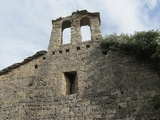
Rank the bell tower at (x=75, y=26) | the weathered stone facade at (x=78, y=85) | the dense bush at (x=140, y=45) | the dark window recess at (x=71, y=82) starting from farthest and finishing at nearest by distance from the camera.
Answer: the bell tower at (x=75, y=26)
the dark window recess at (x=71, y=82)
the dense bush at (x=140, y=45)
the weathered stone facade at (x=78, y=85)

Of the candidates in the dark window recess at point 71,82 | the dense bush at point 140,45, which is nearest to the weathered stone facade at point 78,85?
the dark window recess at point 71,82

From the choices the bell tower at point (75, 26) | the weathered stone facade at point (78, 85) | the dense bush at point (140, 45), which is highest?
the bell tower at point (75, 26)

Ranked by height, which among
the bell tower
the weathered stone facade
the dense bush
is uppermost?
the bell tower

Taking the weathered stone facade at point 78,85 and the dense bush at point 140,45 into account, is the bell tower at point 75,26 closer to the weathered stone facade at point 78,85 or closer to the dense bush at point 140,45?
the weathered stone facade at point 78,85

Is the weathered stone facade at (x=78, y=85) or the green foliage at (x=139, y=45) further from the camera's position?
the green foliage at (x=139, y=45)

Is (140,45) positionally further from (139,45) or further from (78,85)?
(78,85)

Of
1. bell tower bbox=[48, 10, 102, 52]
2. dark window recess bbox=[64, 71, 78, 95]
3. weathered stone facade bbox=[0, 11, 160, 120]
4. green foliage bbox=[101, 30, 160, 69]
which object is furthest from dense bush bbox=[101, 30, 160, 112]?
dark window recess bbox=[64, 71, 78, 95]

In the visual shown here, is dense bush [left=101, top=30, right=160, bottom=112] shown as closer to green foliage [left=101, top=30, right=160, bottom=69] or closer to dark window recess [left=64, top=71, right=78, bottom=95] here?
green foliage [left=101, top=30, right=160, bottom=69]

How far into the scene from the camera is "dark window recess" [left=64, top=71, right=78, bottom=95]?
7.53 m

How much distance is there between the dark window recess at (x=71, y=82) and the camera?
297 inches

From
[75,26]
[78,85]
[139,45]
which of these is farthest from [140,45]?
[75,26]

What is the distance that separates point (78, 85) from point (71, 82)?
615 millimetres

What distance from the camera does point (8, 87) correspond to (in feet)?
26.2

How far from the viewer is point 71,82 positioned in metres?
7.86
